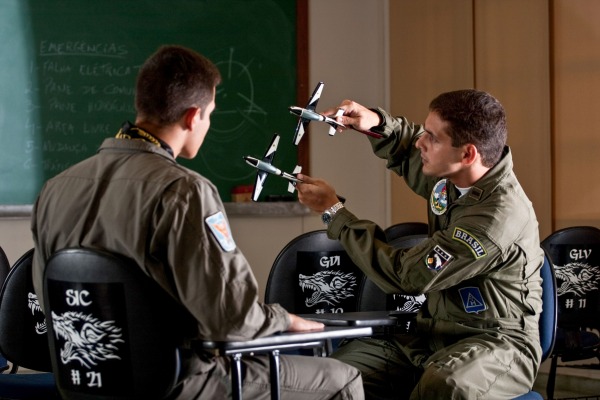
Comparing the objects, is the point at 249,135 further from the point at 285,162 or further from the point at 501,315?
the point at 501,315

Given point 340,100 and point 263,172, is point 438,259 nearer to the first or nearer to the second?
point 263,172

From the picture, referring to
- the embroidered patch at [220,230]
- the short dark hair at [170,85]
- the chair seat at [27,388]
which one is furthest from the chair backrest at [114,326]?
the chair seat at [27,388]

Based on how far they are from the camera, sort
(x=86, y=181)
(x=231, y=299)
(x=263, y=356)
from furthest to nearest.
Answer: (x=263, y=356), (x=86, y=181), (x=231, y=299)

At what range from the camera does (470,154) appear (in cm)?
242

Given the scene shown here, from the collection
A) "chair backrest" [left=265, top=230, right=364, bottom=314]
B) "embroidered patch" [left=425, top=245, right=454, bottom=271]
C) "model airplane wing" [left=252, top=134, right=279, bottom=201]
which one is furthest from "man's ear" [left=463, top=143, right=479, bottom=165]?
"chair backrest" [left=265, top=230, right=364, bottom=314]

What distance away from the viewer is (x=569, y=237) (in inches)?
141

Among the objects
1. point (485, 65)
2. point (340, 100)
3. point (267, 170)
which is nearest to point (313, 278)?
point (267, 170)

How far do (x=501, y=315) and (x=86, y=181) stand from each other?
1.13 metres

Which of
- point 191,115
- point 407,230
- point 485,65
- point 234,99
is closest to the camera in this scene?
point 191,115

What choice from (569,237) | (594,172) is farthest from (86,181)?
(594,172)

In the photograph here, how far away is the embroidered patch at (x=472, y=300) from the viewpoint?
235cm

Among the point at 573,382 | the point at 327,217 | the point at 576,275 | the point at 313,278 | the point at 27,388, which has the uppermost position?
the point at 327,217

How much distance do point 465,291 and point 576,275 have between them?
1.34 metres

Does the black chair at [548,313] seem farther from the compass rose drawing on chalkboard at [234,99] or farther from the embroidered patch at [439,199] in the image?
the compass rose drawing on chalkboard at [234,99]
